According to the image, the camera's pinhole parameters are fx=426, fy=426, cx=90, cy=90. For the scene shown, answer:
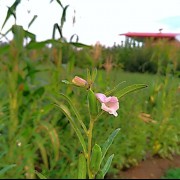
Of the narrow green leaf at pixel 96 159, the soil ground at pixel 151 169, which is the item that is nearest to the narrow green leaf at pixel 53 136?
the soil ground at pixel 151 169

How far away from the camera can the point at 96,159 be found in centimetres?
56

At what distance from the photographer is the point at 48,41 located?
2039 millimetres

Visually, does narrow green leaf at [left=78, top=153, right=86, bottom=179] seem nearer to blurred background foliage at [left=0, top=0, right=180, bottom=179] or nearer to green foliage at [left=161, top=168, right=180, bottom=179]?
blurred background foliage at [left=0, top=0, right=180, bottom=179]

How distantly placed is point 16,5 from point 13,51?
0.90 ft

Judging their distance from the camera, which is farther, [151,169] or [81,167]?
[151,169]

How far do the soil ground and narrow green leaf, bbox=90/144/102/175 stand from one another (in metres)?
2.29

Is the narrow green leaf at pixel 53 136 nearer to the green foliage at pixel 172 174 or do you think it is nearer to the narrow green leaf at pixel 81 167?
the green foliage at pixel 172 174

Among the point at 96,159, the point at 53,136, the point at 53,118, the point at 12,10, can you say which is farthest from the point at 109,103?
the point at 53,118

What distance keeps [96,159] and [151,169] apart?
8.62 ft

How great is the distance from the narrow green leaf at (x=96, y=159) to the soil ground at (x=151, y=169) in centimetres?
229

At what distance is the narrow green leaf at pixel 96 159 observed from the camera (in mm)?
558

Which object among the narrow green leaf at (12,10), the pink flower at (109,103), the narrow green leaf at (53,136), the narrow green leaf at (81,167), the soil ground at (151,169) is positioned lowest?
the soil ground at (151,169)

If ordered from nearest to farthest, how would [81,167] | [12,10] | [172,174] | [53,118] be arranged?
[81,167] → [12,10] → [53,118] → [172,174]

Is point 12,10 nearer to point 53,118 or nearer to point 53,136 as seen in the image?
point 53,136
